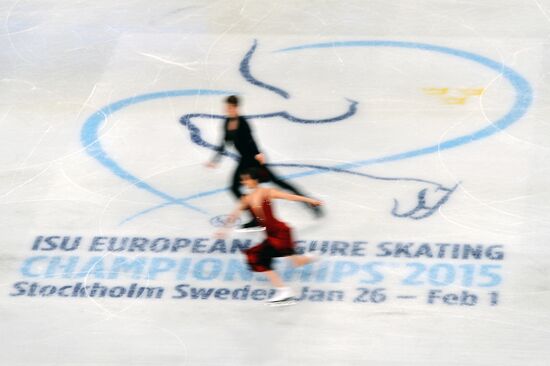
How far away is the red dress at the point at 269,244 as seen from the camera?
42.8 ft

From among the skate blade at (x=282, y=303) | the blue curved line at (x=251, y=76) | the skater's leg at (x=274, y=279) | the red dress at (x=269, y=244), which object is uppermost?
the blue curved line at (x=251, y=76)

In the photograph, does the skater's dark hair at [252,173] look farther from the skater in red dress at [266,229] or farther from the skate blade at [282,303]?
the skate blade at [282,303]

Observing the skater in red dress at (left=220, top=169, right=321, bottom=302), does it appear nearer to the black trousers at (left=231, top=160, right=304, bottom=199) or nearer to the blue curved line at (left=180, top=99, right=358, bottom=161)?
the black trousers at (left=231, top=160, right=304, bottom=199)

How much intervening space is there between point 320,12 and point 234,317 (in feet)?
21.2

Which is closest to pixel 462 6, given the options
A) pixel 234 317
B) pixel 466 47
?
pixel 466 47

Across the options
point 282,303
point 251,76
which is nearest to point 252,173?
point 282,303

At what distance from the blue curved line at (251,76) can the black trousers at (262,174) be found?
222 cm

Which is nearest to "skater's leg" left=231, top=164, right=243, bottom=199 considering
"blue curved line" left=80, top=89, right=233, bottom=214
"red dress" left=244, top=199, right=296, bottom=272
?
"blue curved line" left=80, top=89, right=233, bottom=214

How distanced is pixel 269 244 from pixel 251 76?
4.56 m

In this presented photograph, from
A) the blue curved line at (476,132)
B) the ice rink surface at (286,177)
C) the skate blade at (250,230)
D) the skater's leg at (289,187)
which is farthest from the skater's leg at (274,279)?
the blue curved line at (476,132)

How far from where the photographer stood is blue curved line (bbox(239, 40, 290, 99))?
1684 centimetres

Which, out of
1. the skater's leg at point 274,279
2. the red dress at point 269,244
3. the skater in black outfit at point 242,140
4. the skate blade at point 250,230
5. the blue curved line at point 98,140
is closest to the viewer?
the red dress at point 269,244

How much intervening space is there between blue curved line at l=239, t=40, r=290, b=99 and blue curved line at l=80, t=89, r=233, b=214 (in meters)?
0.43

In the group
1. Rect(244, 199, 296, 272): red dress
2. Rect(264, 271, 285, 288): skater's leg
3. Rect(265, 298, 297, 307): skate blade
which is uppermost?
Rect(244, 199, 296, 272): red dress
